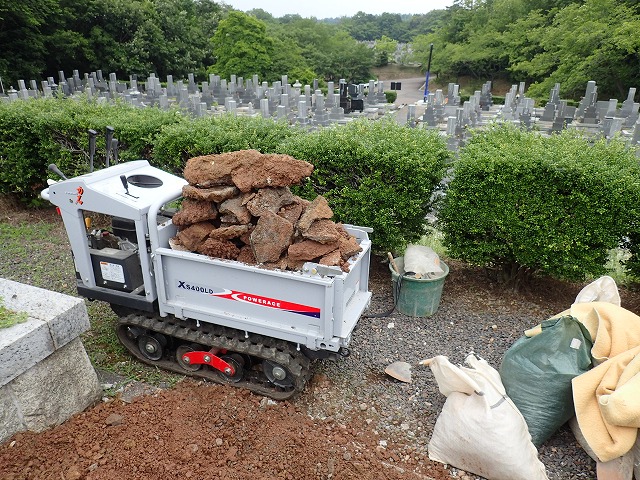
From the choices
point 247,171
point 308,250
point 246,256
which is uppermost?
point 247,171

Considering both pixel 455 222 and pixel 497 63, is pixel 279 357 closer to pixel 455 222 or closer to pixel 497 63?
pixel 455 222

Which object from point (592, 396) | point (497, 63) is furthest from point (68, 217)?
point (497, 63)

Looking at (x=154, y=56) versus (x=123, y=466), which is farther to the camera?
(x=154, y=56)

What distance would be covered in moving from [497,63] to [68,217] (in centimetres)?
4332

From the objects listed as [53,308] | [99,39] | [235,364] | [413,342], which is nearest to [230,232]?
[235,364]

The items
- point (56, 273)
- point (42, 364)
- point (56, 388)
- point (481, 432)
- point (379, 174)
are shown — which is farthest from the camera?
point (56, 273)

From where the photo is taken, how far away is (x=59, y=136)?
8383 mm

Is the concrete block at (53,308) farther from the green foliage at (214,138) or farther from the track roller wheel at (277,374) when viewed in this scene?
the green foliage at (214,138)

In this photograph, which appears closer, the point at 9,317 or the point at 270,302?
the point at 9,317

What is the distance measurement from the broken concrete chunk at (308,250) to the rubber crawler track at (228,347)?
856 mm

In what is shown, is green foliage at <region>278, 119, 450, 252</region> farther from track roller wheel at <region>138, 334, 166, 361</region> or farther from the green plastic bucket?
track roller wheel at <region>138, 334, 166, 361</region>

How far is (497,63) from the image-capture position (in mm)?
40312

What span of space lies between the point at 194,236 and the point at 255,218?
585 millimetres

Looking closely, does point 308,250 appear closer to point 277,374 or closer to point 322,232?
point 322,232
